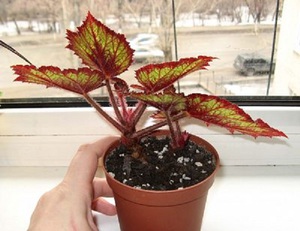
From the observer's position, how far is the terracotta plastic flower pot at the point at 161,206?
1.63 feet

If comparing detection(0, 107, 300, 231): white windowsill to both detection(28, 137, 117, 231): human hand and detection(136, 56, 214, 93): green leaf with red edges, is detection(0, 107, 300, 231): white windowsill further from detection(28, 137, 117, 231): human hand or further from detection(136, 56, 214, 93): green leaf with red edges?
detection(136, 56, 214, 93): green leaf with red edges

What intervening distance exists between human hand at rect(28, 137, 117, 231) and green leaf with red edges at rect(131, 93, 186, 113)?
19 centimetres

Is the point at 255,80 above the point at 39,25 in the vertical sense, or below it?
below

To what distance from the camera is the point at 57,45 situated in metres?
0.81

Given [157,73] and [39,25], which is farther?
[39,25]

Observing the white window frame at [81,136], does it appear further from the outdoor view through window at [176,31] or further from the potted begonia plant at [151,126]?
the potted begonia plant at [151,126]

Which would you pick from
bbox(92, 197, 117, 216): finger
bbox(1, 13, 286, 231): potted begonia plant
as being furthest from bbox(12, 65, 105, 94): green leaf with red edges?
bbox(92, 197, 117, 216): finger

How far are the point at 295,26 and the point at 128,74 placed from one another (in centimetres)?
36

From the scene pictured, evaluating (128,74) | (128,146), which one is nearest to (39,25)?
(128,74)

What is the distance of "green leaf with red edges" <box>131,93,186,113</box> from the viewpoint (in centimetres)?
45

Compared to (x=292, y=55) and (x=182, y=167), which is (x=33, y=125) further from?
(x=292, y=55)

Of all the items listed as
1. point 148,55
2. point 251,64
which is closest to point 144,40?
point 148,55

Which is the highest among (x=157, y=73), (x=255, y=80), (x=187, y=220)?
(x=157, y=73)

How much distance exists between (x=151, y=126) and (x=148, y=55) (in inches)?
12.4
